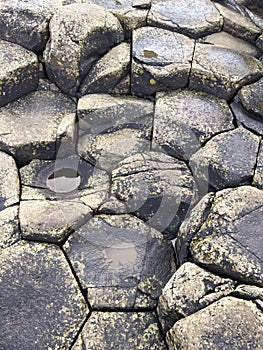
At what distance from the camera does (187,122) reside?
105 inches

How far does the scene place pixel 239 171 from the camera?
2422 millimetres

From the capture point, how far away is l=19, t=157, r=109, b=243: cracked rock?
2.35 metres

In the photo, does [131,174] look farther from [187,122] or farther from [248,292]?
[248,292]

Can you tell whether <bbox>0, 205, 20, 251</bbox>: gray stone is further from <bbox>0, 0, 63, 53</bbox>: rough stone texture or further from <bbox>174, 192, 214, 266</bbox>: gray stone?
<bbox>0, 0, 63, 53</bbox>: rough stone texture

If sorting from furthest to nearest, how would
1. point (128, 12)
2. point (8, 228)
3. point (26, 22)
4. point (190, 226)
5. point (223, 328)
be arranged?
1. point (128, 12)
2. point (26, 22)
3. point (8, 228)
4. point (190, 226)
5. point (223, 328)

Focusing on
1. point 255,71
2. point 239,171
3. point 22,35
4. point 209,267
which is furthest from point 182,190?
point 22,35

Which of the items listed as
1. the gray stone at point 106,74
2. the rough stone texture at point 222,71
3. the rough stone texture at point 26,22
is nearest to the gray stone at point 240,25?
the rough stone texture at point 222,71

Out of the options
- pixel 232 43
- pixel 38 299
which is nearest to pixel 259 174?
pixel 232 43

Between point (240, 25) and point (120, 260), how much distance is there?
177 cm

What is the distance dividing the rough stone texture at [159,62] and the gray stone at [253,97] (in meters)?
0.36

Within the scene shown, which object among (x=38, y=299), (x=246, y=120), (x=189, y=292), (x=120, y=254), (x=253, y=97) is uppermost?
(x=253, y=97)

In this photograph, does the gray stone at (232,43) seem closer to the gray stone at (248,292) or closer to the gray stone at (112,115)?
the gray stone at (112,115)

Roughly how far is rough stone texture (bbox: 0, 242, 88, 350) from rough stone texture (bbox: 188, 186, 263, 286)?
2.07ft

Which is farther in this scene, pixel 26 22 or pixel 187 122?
pixel 26 22
